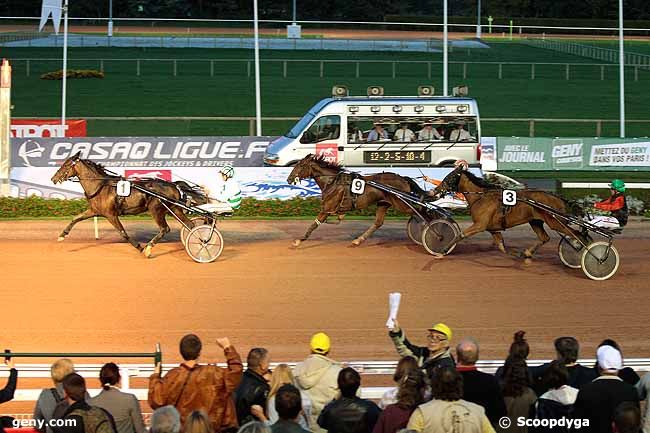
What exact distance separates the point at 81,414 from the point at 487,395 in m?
2.63

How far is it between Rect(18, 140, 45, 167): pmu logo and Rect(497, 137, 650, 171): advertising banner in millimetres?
10334

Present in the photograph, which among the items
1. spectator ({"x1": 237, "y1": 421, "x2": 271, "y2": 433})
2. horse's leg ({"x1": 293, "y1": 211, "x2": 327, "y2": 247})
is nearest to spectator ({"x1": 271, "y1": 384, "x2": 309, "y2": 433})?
spectator ({"x1": 237, "y1": 421, "x2": 271, "y2": 433})

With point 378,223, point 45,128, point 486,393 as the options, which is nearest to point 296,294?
point 378,223

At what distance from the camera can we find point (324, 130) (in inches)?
1023

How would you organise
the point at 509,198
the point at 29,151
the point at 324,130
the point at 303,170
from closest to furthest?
1. the point at 509,198
2. the point at 303,170
3. the point at 29,151
4. the point at 324,130

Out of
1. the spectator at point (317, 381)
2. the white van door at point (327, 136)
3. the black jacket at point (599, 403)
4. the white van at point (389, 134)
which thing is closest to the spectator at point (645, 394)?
the black jacket at point (599, 403)

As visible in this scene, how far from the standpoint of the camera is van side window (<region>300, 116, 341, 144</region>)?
25.9 metres

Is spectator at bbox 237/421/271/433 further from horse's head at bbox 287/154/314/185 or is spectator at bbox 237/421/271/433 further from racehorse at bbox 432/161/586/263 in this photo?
horse's head at bbox 287/154/314/185

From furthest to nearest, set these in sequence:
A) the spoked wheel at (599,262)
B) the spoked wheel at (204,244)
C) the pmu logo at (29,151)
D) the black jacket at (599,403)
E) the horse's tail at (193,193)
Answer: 1. the pmu logo at (29,151)
2. the horse's tail at (193,193)
3. the spoked wheel at (204,244)
4. the spoked wheel at (599,262)
5. the black jacket at (599,403)

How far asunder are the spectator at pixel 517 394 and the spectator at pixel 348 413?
1.04m

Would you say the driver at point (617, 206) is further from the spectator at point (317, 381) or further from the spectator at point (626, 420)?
the spectator at point (626, 420)

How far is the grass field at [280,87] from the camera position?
3859cm

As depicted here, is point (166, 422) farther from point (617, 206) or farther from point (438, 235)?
point (438, 235)

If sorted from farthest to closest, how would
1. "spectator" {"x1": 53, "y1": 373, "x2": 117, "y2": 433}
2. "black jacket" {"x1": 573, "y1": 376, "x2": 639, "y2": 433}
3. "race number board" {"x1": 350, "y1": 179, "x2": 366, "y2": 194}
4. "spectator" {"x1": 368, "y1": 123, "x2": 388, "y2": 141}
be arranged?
"spectator" {"x1": 368, "y1": 123, "x2": 388, "y2": 141}
"race number board" {"x1": 350, "y1": 179, "x2": 366, "y2": 194}
"black jacket" {"x1": 573, "y1": 376, "x2": 639, "y2": 433}
"spectator" {"x1": 53, "y1": 373, "x2": 117, "y2": 433}
